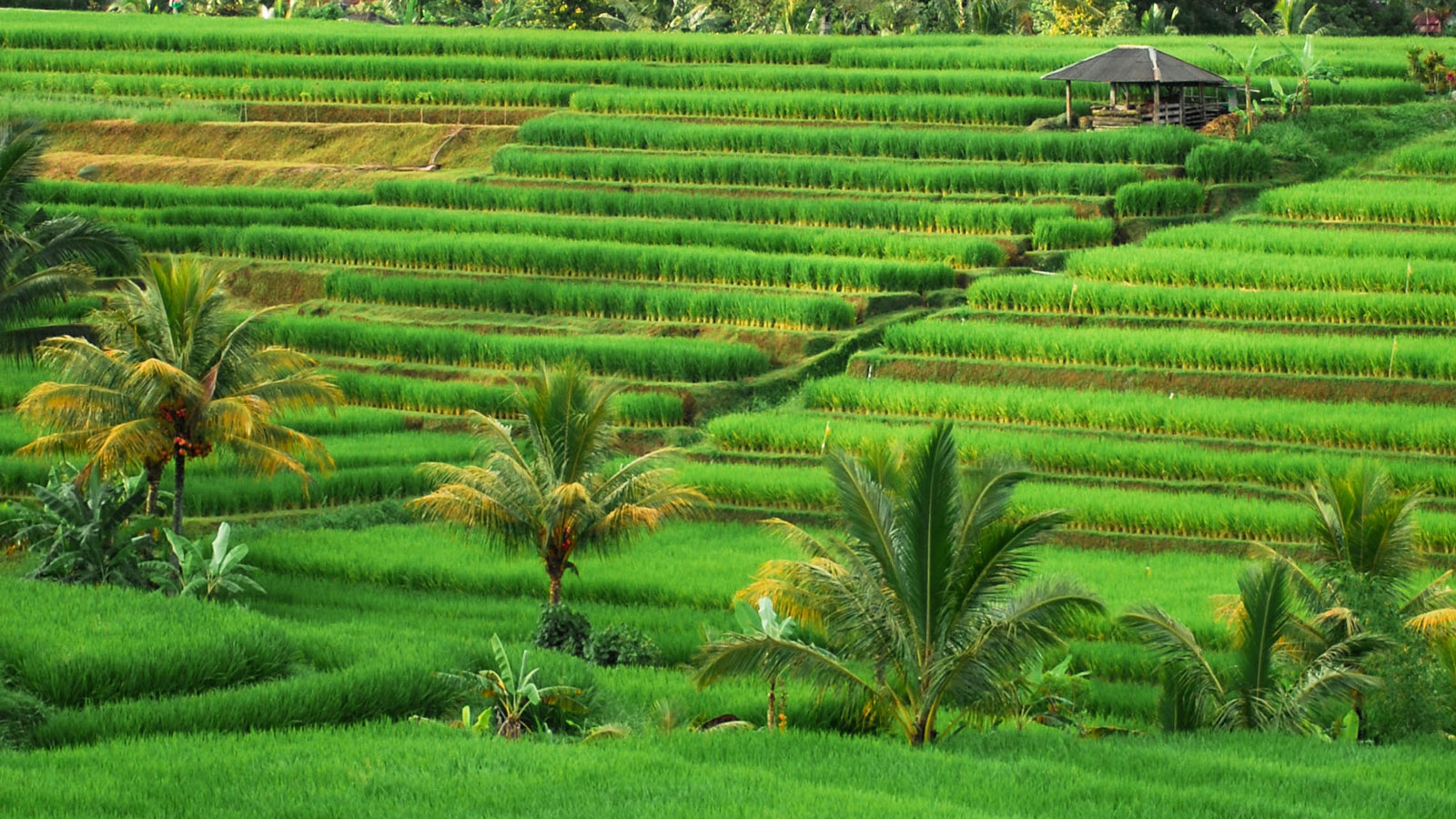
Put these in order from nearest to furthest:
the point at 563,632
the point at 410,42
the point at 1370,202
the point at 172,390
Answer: the point at 563,632, the point at 172,390, the point at 1370,202, the point at 410,42

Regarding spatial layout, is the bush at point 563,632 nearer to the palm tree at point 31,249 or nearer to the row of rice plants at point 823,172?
the palm tree at point 31,249

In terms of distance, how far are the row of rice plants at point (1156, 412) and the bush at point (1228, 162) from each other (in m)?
7.19

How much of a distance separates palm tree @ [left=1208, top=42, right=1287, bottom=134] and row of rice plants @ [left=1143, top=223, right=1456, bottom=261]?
3906 mm

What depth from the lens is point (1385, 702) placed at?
1281 centimetres

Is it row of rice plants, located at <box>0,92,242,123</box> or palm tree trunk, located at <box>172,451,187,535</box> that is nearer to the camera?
palm tree trunk, located at <box>172,451,187,535</box>

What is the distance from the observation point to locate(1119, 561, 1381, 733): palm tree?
12555 millimetres

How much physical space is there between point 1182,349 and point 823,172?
8.68 m

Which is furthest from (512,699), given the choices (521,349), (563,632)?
(521,349)

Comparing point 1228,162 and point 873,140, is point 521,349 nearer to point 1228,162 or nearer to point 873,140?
point 873,140

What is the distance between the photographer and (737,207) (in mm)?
28531

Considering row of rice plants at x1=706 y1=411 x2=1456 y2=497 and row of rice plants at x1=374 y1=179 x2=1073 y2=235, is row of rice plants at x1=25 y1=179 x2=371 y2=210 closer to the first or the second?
row of rice plants at x1=374 y1=179 x2=1073 y2=235

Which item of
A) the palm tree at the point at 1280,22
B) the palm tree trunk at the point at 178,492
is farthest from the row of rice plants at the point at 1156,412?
the palm tree at the point at 1280,22

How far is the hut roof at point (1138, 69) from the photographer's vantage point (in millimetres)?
27781

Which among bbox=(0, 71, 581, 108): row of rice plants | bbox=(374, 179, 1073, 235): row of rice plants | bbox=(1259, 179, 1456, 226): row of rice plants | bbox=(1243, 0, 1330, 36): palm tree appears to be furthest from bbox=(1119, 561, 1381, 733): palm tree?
bbox=(1243, 0, 1330, 36): palm tree
